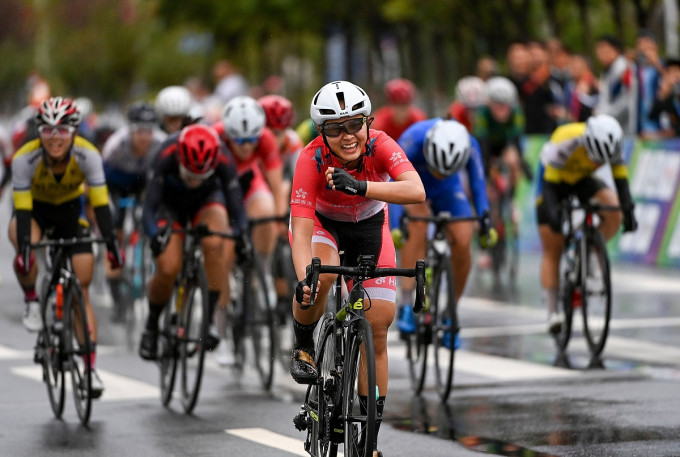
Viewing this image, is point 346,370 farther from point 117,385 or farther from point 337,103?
point 117,385

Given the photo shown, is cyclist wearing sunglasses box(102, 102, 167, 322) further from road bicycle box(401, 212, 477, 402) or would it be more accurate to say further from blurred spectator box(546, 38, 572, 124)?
blurred spectator box(546, 38, 572, 124)

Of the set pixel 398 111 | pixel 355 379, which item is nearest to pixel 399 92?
pixel 398 111

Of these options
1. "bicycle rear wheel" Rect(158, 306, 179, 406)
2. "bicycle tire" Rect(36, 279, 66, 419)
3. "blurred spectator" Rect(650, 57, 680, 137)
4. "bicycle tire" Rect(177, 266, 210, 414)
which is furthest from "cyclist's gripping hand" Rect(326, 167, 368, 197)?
"blurred spectator" Rect(650, 57, 680, 137)

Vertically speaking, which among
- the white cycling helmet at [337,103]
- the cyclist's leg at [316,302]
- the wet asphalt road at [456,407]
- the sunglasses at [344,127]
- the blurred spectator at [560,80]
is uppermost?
the blurred spectator at [560,80]

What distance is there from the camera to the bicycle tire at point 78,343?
966cm

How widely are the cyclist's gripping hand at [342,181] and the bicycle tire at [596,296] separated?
505 cm

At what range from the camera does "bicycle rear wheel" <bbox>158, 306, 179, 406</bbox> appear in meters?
10.6

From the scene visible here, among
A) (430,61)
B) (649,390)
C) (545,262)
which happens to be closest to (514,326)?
(545,262)

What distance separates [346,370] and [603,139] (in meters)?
4.88

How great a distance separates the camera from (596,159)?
11.7 metres

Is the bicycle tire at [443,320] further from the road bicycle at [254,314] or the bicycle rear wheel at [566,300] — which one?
the bicycle rear wheel at [566,300]

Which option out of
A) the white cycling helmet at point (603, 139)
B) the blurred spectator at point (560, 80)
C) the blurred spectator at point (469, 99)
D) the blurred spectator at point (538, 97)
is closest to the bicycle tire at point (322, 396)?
the white cycling helmet at point (603, 139)

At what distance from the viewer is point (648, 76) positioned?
1848 cm

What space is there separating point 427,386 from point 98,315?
5.88 m
